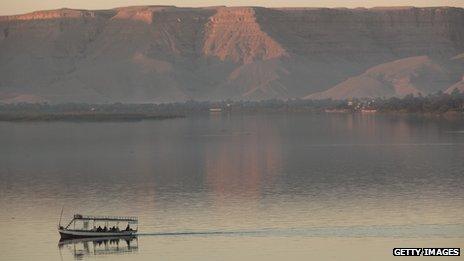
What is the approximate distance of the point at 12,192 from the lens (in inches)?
2886

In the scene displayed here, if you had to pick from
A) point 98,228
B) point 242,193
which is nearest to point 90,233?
point 98,228

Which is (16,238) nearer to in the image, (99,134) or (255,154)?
(255,154)

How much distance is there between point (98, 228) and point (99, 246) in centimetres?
155

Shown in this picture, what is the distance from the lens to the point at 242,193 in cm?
7069

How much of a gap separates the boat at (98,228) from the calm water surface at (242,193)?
62cm

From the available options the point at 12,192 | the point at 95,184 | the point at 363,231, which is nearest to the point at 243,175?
the point at 95,184

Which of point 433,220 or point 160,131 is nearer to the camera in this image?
point 433,220

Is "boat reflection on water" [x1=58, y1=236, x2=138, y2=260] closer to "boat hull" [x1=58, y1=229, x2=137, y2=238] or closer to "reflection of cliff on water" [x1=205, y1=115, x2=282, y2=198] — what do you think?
"boat hull" [x1=58, y1=229, x2=137, y2=238]

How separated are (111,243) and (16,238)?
4133mm

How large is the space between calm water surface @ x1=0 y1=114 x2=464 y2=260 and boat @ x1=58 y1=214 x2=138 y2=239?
0.62 m

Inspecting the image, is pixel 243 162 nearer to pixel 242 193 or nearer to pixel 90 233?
pixel 242 193

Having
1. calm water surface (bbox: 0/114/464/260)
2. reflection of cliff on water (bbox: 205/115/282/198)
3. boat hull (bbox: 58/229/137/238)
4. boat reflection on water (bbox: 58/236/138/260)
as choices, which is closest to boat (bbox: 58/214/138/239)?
boat hull (bbox: 58/229/137/238)

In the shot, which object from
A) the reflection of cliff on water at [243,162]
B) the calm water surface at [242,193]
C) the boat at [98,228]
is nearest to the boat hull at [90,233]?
the boat at [98,228]

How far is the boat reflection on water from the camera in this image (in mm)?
53531
